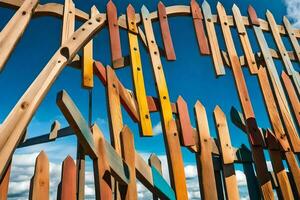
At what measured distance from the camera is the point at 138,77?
244cm

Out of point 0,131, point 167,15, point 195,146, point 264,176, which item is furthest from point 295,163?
point 0,131

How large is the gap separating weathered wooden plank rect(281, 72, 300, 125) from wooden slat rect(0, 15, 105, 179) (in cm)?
202

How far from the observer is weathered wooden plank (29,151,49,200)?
68.6 inches

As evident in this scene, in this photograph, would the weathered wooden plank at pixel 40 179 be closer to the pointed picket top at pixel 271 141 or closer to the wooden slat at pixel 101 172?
the wooden slat at pixel 101 172

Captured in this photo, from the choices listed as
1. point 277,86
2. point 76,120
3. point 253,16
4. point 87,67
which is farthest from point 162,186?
point 253,16

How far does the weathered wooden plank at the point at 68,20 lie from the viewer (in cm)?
244

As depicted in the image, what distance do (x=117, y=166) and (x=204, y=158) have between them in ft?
2.57

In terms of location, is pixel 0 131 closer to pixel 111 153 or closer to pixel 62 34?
pixel 111 153

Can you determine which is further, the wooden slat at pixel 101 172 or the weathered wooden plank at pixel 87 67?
the weathered wooden plank at pixel 87 67

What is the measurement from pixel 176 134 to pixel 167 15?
4.77 ft

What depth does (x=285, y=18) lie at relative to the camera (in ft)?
11.4

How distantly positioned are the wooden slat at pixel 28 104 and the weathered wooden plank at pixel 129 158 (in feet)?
1.76

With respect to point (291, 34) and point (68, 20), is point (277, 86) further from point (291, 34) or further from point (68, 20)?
point (68, 20)

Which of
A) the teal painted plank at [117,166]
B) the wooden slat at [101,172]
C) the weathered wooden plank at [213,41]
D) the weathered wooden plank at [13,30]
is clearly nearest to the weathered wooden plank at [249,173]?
the weathered wooden plank at [213,41]
